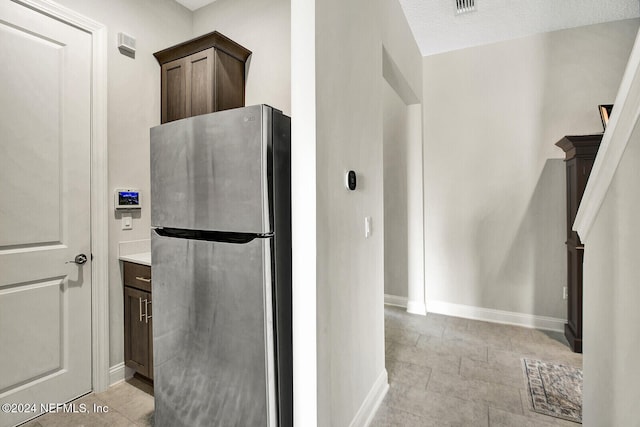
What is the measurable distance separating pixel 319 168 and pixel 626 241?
41.6 inches

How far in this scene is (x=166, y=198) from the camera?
1.60 metres

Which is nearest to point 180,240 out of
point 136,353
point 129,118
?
point 136,353

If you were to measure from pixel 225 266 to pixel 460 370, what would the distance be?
2010 millimetres

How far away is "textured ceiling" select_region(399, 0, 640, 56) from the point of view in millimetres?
2637

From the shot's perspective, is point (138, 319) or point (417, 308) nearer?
point (138, 319)

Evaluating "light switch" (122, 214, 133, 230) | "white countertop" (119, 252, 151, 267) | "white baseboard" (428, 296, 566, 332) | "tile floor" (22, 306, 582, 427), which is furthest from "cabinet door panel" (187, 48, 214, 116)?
"white baseboard" (428, 296, 566, 332)

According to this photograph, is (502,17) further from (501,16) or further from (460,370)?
(460,370)

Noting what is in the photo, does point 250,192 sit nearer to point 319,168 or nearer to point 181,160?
point 319,168

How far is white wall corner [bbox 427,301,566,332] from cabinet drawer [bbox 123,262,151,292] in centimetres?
290

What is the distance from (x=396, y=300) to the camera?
151 inches

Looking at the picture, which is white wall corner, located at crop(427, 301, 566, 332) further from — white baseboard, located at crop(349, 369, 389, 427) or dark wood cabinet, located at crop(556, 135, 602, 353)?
white baseboard, located at crop(349, 369, 389, 427)

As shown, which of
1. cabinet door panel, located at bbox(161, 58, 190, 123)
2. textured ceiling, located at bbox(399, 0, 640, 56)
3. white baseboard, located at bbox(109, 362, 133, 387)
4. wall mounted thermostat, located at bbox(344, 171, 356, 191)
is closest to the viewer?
wall mounted thermostat, located at bbox(344, 171, 356, 191)

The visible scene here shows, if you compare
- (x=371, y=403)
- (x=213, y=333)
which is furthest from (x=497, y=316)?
(x=213, y=333)

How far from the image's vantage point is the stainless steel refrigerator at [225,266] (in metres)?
1.30
